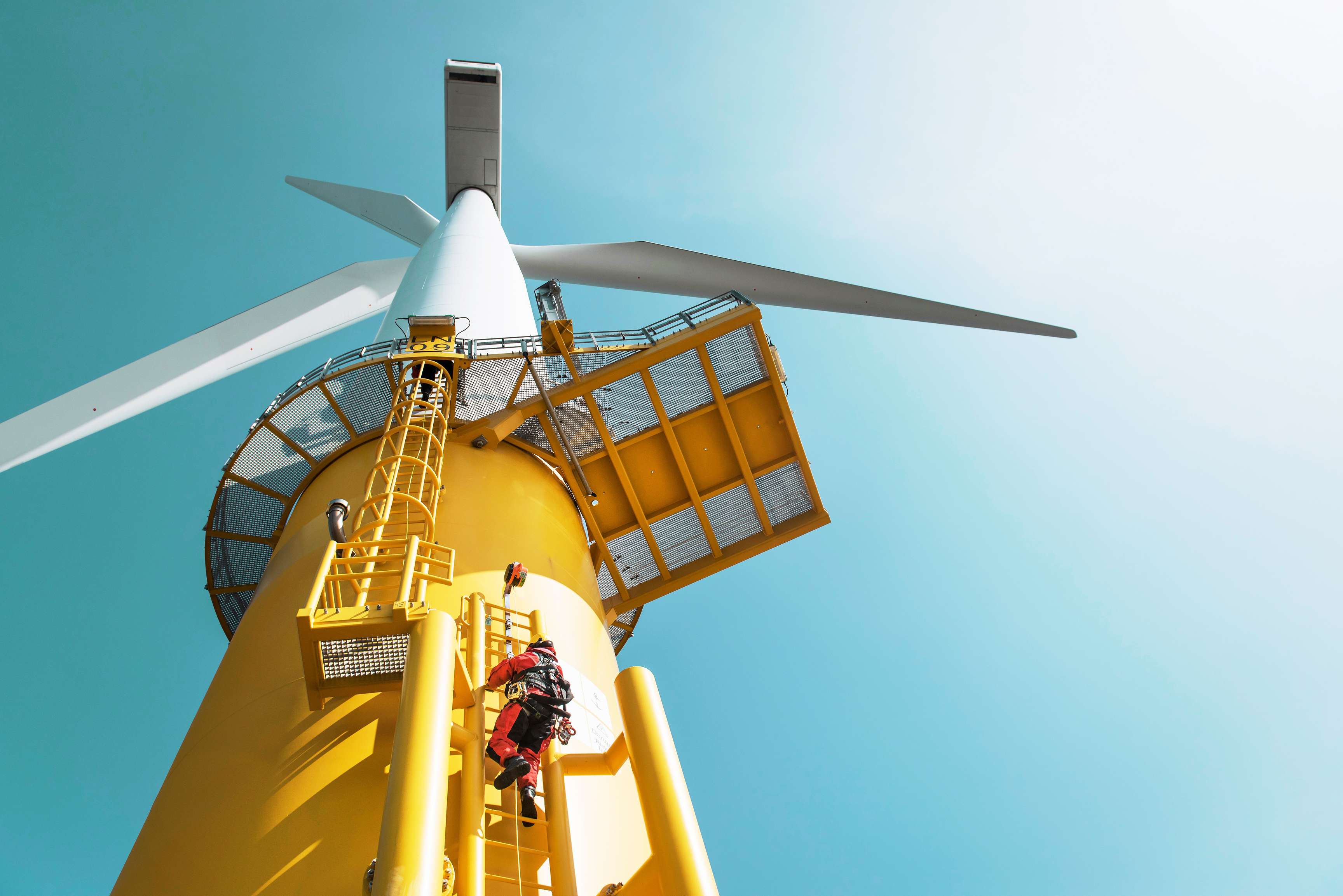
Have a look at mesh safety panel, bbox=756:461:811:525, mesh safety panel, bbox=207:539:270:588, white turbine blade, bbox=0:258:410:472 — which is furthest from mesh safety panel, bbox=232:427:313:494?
mesh safety panel, bbox=756:461:811:525

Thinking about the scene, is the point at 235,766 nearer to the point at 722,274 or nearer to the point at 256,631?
the point at 256,631

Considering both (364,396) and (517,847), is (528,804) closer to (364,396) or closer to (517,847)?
(517,847)

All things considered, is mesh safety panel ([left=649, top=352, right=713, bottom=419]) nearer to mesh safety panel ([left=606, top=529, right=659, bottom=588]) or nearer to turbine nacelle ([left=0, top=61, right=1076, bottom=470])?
mesh safety panel ([left=606, top=529, right=659, bottom=588])

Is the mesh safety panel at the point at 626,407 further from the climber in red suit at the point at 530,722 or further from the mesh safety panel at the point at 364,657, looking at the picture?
the climber in red suit at the point at 530,722

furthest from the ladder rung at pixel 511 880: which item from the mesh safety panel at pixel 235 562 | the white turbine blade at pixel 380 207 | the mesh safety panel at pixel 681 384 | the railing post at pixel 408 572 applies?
the white turbine blade at pixel 380 207

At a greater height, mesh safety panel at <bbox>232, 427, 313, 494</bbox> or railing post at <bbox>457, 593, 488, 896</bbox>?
mesh safety panel at <bbox>232, 427, 313, 494</bbox>
